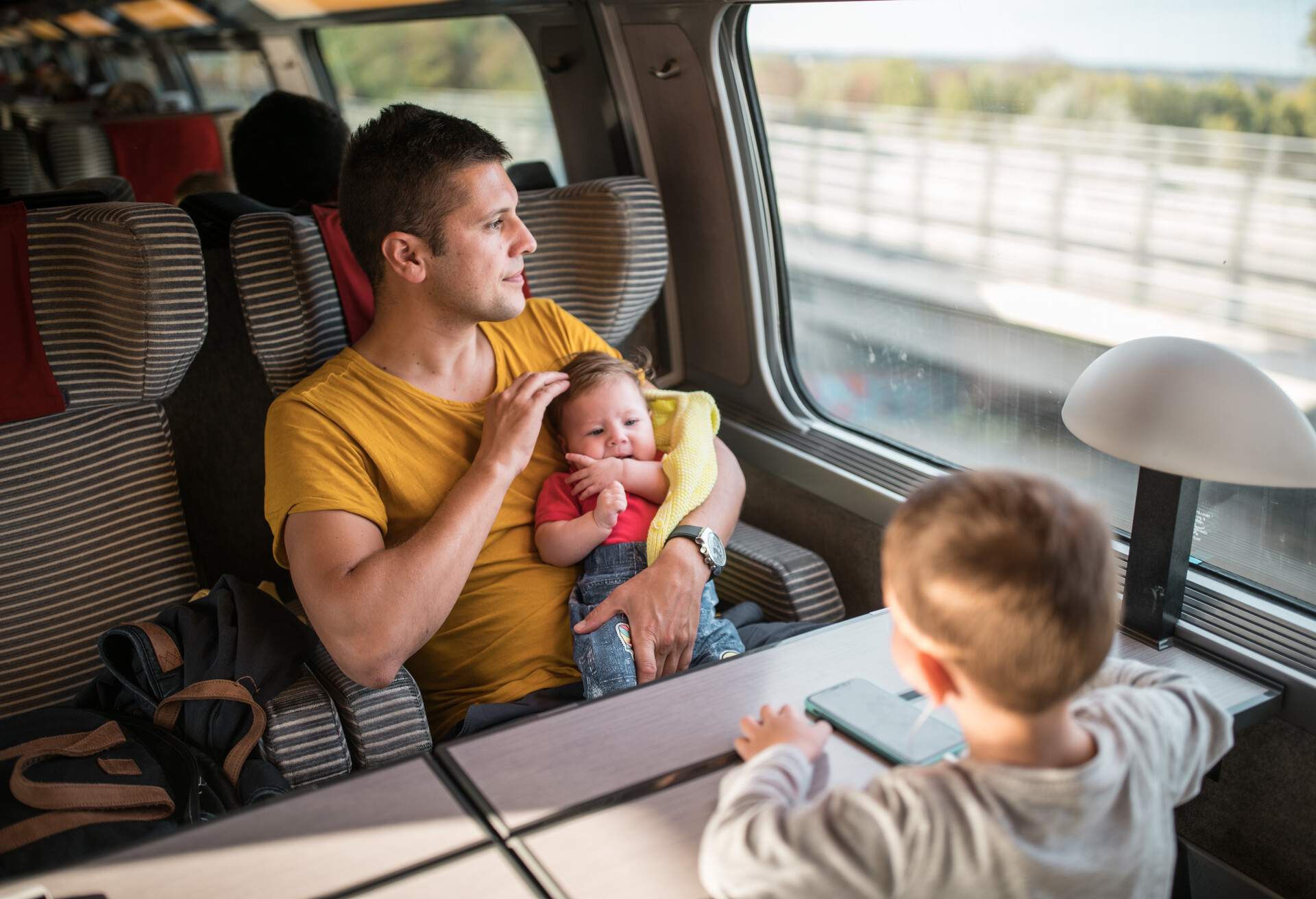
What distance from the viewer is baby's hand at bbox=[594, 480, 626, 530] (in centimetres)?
196

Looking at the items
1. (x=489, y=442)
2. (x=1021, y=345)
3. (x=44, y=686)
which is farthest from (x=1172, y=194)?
(x=44, y=686)

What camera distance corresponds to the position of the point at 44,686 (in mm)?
2033

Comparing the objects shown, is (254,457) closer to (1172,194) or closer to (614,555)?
(614,555)

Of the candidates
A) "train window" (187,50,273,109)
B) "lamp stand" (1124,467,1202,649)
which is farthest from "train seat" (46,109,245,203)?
"lamp stand" (1124,467,1202,649)

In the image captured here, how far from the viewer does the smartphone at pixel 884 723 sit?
132 centimetres

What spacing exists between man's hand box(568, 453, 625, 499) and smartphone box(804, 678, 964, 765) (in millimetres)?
709

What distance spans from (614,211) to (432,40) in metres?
2.44

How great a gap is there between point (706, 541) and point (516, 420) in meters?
0.42

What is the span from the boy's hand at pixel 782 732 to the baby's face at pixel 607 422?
857mm

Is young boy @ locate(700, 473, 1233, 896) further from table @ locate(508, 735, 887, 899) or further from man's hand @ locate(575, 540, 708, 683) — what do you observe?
man's hand @ locate(575, 540, 708, 683)

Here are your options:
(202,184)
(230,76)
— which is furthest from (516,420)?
(230,76)

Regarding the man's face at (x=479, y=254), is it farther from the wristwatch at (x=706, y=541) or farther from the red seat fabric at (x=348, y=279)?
the wristwatch at (x=706, y=541)

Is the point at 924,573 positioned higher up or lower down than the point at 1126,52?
lower down

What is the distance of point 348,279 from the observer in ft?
7.32
